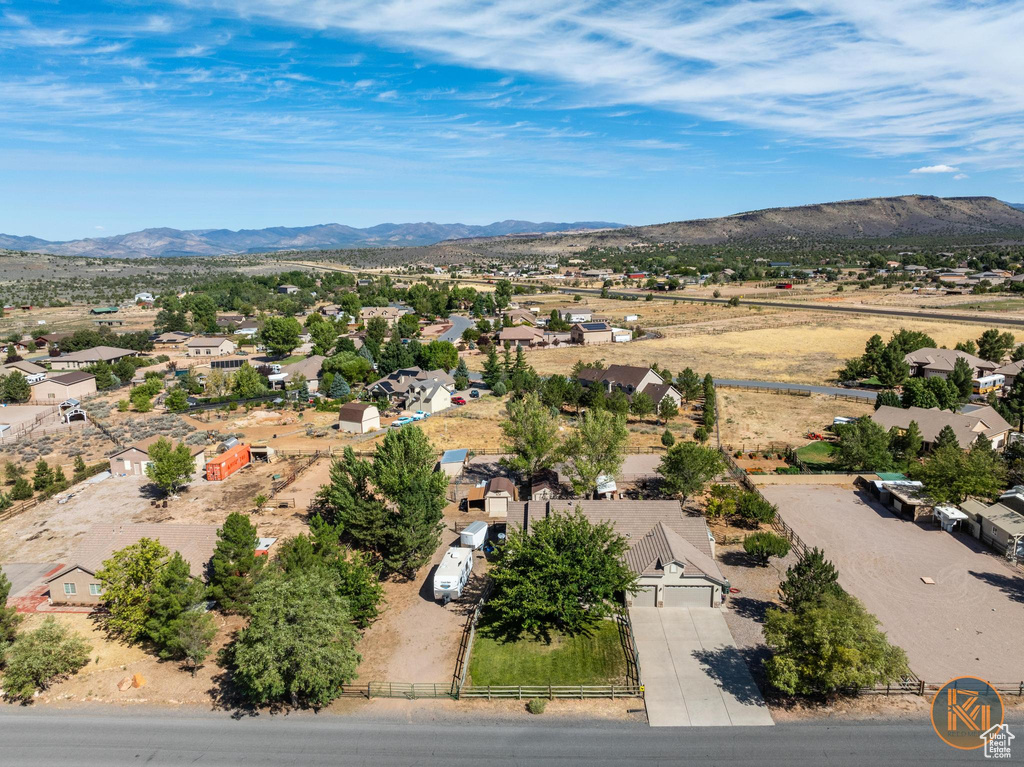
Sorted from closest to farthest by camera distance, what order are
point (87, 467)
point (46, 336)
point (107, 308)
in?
point (87, 467), point (46, 336), point (107, 308)

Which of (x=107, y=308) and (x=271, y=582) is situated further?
(x=107, y=308)

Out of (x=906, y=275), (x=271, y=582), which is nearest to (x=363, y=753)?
(x=271, y=582)

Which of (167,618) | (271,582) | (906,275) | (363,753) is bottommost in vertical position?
(363,753)

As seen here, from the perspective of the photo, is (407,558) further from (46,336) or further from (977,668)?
(46,336)

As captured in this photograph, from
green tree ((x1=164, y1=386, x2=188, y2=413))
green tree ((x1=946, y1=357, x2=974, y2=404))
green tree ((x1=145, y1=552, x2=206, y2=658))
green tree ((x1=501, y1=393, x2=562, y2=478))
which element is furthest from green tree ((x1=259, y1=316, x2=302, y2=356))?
green tree ((x1=946, y1=357, x2=974, y2=404))

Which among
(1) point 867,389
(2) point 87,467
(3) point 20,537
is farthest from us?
(1) point 867,389

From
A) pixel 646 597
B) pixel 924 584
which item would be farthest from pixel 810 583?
pixel 924 584

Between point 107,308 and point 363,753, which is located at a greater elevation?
point 107,308

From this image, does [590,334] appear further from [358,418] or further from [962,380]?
[358,418]
